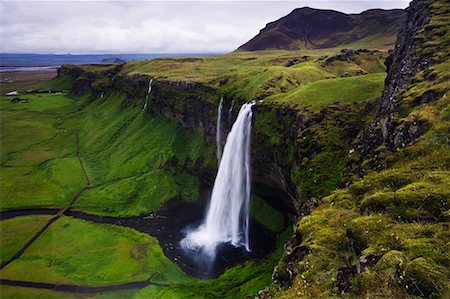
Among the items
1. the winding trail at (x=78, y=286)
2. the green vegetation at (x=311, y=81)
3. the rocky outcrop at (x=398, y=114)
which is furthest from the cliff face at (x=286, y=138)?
the winding trail at (x=78, y=286)

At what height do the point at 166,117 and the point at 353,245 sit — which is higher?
the point at 353,245

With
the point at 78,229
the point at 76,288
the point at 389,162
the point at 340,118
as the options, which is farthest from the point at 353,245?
the point at 78,229

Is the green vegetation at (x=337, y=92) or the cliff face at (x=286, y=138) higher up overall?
the green vegetation at (x=337, y=92)

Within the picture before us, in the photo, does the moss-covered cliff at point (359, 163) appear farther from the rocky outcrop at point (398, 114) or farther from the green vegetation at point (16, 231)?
the green vegetation at point (16, 231)

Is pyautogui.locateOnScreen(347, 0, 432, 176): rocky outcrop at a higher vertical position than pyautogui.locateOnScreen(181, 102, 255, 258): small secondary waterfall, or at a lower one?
higher

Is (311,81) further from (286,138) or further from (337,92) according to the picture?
(286,138)

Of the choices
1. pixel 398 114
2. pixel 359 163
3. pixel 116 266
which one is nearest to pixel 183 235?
pixel 116 266

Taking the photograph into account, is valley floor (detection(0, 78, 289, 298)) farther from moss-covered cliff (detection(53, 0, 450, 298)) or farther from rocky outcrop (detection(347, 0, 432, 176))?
rocky outcrop (detection(347, 0, 432, 176))

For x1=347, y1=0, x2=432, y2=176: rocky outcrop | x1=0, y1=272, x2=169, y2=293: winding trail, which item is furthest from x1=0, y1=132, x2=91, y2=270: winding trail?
x1=347, y1=0, x2=432, y2=176: rocky outcrop

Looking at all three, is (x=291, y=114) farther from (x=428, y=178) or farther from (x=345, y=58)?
(x=345, y=58)
